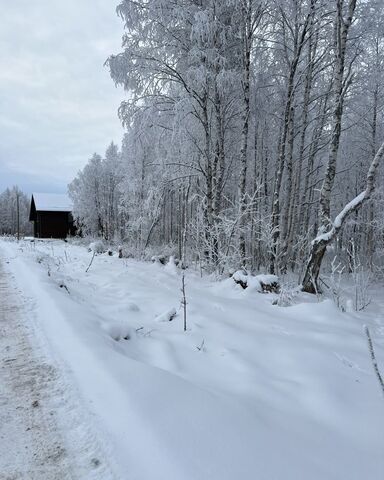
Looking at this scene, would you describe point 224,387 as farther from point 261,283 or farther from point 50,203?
point 50,203

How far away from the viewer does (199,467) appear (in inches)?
69.4

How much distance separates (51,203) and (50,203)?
129mm

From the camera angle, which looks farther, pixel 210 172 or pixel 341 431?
pixel 210 172

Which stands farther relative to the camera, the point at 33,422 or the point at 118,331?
the point at 118,331

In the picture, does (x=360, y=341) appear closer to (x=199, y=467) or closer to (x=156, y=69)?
(x=199, y=467)

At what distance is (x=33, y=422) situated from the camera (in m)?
2.27

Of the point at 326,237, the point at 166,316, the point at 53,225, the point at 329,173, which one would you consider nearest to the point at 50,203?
the point at 53,225

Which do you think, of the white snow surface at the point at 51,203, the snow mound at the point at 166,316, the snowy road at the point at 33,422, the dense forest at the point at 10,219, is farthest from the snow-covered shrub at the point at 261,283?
the dense forest at the point at 10,219

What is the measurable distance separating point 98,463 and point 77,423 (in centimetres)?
44

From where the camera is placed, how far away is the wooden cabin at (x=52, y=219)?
1626 inches

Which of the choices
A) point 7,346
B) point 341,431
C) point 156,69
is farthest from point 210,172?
point 341,431

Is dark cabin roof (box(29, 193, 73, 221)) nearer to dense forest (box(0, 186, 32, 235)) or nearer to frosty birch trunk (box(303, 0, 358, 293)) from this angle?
dense forest (box(0, 186, 32, 235))

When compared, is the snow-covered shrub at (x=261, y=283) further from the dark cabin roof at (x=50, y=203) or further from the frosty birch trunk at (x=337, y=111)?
the dark cabin roof at (x=50, y=203)

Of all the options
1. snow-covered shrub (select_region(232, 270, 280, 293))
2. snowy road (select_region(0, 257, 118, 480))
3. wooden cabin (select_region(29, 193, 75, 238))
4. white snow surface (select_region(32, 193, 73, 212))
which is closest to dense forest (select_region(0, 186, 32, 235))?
white snow surface (select_region(32, 193, 73, 212))
